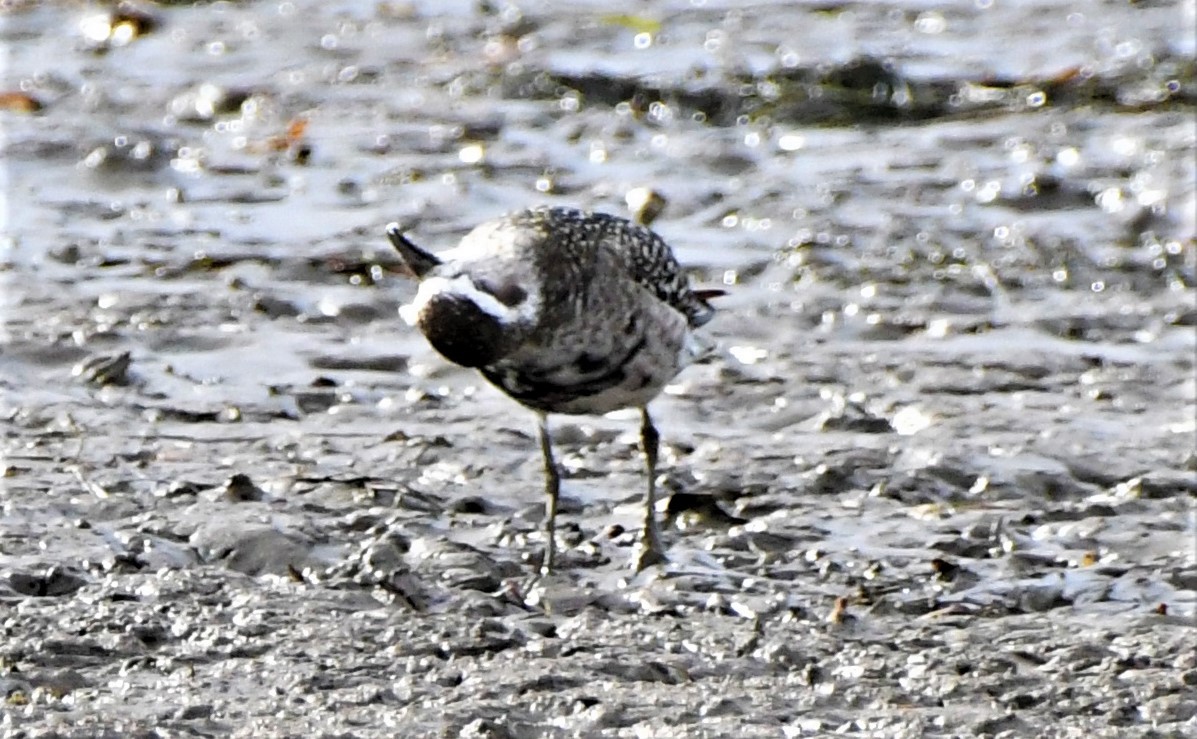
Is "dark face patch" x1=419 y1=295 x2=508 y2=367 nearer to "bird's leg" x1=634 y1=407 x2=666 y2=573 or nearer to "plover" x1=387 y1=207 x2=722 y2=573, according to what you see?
"plover" x1=387 y1=207 x2=722 y2=573

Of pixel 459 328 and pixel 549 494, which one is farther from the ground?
pixel 459 328

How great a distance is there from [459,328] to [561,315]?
0.64 meters

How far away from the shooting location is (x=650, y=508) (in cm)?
742

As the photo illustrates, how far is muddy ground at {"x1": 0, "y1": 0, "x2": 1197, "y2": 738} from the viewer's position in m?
6.18

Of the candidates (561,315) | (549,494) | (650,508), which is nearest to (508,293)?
(561,315)

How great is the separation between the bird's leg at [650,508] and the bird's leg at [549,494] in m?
0.28

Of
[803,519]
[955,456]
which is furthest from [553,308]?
[955,456]

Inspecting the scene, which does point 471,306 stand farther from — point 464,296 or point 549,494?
point 549,494

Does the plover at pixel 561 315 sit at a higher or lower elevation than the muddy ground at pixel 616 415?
higher

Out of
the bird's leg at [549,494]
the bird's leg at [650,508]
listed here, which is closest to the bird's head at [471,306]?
the bird's leg at [549,494]

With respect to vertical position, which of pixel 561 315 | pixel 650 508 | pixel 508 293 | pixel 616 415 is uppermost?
pixel 508 293

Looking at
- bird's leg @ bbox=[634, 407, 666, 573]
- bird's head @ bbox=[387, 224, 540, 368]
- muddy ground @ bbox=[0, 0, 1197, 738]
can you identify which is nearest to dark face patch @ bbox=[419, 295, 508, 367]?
bird's head @ bbox=[387, 224, 540, 368]

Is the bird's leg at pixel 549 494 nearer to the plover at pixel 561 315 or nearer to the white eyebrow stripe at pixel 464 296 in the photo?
the plover at pixel 561 315

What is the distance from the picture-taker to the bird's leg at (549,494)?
7211 millimetres
